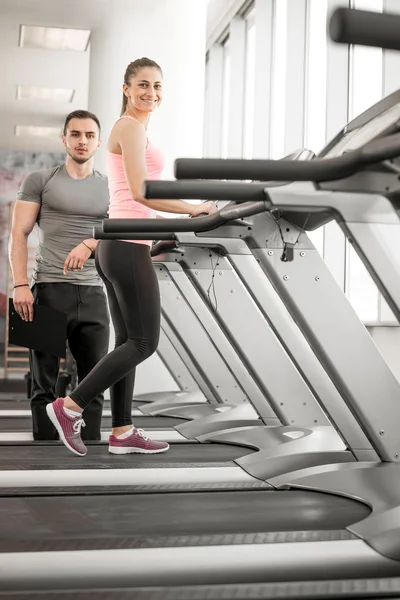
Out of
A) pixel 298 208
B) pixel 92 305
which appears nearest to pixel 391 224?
pixel 298 208

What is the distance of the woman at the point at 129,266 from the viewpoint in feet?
9.44

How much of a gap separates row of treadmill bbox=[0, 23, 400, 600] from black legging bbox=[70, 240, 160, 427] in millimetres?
145

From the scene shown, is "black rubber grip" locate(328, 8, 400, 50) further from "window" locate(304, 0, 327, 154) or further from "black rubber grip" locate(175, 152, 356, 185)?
"window" locate(304, 0, 327, 154)

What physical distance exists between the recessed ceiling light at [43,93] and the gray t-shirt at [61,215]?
6.31 metres

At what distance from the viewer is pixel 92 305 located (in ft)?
11.6

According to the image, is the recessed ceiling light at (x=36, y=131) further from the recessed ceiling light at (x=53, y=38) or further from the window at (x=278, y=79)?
the window at (x=278, y=79)

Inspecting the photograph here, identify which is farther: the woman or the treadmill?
the woman

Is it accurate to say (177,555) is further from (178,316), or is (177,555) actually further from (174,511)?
(178,316)

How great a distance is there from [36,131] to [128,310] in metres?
9.11

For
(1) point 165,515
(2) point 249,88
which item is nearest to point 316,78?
(2) point 249,88

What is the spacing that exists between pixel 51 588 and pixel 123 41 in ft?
17.5

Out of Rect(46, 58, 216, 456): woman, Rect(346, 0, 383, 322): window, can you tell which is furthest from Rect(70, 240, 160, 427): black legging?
Rect(346, 0, 383, 322): window

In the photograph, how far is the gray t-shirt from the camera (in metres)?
3.54

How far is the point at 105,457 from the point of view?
306 cm
